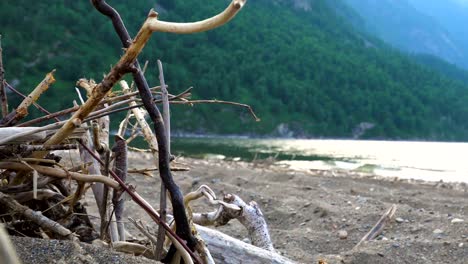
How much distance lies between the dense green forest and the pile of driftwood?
58579mm

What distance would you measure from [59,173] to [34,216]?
168mm

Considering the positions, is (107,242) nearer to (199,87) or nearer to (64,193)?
(64,193)

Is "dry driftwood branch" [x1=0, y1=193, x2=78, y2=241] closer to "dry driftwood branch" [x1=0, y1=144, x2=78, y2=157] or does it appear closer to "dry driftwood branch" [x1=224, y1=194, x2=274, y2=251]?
"dry driftwood branch" [x1=0, y1=144, x2=78, y2=157]

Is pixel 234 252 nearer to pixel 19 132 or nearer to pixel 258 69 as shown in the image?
pixel 19 132

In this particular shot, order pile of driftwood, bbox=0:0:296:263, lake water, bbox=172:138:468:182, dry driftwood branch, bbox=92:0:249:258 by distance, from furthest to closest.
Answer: lake water, bbox=172:138:468:182
pile of driftwood, bbox=0:0:296:263
dry driftwood branch, bbox=92:0:249:258

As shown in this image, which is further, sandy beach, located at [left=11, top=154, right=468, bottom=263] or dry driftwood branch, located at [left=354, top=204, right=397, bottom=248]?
dry driftwood branch, located at [left=354, top=204, right=397, bottom=248]

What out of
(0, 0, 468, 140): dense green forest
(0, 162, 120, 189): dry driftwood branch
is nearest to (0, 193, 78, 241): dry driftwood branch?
(0, 162, 120, 189): dry driftwood branch

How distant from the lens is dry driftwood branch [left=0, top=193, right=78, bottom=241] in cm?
170

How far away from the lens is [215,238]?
2305 mm

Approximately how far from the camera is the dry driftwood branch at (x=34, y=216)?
1699mm

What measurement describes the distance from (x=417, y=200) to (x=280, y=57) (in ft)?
283

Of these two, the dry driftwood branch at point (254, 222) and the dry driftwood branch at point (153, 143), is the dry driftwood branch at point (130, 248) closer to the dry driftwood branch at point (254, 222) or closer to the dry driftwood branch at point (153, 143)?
the dry driftwood branch at point (153, 143)

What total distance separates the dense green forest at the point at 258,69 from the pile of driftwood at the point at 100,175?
58.6 meters

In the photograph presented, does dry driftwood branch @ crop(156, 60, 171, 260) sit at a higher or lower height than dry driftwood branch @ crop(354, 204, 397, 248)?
higher
